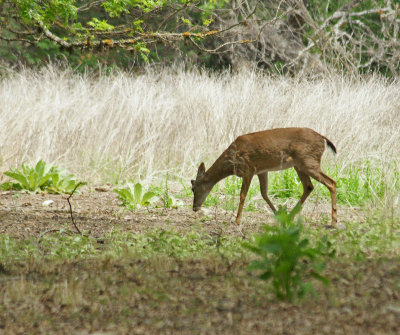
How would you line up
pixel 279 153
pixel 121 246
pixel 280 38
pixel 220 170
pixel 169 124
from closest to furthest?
pixel 121 246, pixel 279 153, pixel 220 170, pixel 169 124, pixel 280 38

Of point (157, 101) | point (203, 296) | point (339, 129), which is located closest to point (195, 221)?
point (203, 296)

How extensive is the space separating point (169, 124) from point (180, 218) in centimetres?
310

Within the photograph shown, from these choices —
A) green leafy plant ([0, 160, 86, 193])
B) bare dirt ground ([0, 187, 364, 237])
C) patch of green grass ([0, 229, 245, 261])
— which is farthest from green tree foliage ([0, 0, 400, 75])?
patch of green grass ([0, 229, 245, 261])

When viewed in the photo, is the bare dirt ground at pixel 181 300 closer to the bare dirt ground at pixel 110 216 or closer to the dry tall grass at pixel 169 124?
the bare dirt ground at pixel 110 216

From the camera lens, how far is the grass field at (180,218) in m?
2.47

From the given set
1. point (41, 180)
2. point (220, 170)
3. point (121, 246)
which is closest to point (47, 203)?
point (41, 180)

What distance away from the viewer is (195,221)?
5066mm

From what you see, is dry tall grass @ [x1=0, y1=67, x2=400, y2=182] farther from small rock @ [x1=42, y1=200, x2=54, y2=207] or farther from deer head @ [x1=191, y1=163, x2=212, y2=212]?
deer head @ [x1=191, y1=163, x2=212, y2=212]

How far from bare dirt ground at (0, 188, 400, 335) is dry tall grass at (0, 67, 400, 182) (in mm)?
4200

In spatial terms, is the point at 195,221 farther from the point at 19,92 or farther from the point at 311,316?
the point at 19,92

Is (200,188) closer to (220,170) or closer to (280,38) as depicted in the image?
(220,170)

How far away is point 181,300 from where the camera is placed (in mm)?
2629

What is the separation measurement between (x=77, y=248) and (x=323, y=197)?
3110mm

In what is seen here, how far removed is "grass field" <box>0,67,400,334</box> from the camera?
247cm
